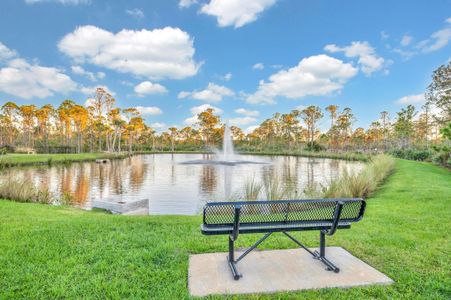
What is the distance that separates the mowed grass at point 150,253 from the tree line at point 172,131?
42.8 meters

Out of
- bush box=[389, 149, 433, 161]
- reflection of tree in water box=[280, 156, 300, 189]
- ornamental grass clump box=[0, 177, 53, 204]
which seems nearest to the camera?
ornamental grass clump box=[0, 177, 53, 204]

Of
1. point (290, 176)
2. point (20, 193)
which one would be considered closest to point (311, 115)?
point (290, 176)

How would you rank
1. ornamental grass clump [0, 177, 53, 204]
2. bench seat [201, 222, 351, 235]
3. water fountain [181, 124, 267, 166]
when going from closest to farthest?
bench seat [201, 222, 351, 235] < ornamental grass clump [0, 177, 53, 204] < water fountain [181, 124, 267, 166]

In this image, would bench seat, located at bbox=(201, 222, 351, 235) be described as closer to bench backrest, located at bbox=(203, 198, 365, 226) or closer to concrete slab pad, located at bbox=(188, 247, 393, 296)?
bench backrest, located at bbox=(203, 198, 365, 226)

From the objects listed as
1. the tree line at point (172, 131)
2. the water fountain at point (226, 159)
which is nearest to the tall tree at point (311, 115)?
the tree line at point (172, 131)

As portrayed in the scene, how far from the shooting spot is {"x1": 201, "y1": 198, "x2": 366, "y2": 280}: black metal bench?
116 inches

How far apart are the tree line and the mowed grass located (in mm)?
42767

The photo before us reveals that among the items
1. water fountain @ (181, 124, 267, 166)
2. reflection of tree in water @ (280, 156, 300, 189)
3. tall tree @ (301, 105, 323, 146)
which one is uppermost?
tall tree @ (301, 105, 323, 146)

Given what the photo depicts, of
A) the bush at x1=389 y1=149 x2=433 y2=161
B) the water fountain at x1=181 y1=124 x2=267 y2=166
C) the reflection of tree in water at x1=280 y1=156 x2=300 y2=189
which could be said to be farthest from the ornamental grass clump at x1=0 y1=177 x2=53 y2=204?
the bush at x1=389 y1=149 x2=433 y2=161

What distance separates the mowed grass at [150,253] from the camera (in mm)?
2613

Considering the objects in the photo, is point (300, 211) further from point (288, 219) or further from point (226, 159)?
point (226, 159)

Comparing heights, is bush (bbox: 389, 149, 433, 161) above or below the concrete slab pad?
above

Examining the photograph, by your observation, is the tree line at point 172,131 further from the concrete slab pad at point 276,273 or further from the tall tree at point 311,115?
the concrete slab pad at point 276,273

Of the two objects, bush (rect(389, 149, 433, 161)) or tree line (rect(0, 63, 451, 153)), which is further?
tree line (rect(0, 63, 451, 153))
